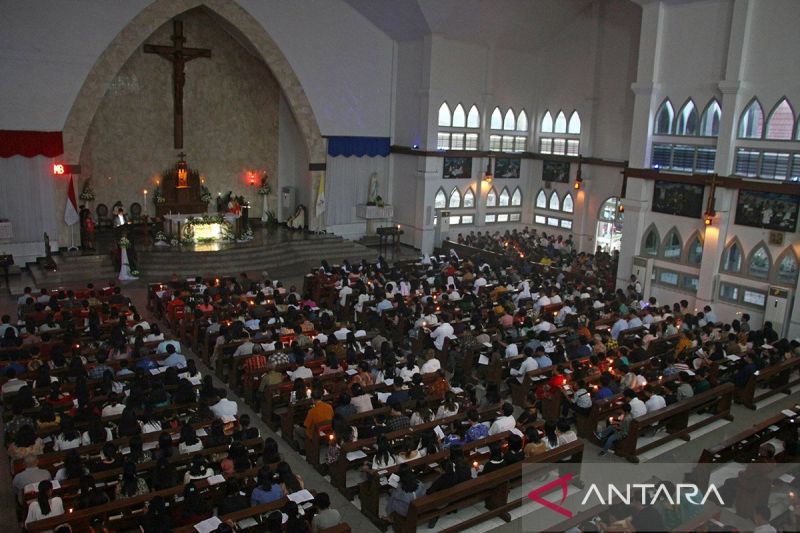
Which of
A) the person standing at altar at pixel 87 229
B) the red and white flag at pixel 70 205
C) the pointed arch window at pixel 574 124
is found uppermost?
the pointed arch window at pixel 574 124

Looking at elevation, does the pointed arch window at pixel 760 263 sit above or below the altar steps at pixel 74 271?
above

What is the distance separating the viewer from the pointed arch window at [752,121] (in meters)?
17.7

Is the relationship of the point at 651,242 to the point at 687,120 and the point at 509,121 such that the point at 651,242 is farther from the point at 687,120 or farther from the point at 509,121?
the point at 509,121

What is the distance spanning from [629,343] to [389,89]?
17.5m

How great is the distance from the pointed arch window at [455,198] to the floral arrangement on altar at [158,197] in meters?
12.0

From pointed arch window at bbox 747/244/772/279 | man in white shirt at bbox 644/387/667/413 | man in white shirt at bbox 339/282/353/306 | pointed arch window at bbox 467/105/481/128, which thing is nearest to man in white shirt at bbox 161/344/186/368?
man in white shirt at bbox 339/282/353/306

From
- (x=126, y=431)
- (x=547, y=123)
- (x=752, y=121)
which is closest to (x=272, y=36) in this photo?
(x=547, y=123)

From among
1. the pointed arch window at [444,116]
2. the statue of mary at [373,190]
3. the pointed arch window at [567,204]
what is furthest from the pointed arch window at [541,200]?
the statue of mary at [373,190]

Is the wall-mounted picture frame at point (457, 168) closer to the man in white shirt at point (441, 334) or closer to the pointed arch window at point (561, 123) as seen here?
the pointed arch window at point (561, 123)

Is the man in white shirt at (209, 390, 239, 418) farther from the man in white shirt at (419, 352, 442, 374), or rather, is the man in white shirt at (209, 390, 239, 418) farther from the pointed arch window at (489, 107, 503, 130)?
the pointed arch window at (489, 107, 503, 130)

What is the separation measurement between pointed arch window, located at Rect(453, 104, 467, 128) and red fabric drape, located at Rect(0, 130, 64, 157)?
49.9ft

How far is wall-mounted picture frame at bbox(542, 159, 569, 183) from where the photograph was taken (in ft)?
95.2

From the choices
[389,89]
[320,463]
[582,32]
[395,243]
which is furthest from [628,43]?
[320,463]

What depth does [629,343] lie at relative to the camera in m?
14.5
